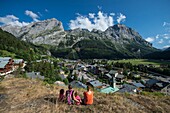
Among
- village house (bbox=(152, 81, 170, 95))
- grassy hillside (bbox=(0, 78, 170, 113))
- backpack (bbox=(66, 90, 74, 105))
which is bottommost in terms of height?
village house (bbox=(152, 81, 170, 95))

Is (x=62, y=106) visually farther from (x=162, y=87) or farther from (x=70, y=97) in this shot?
(x=162, y=87)

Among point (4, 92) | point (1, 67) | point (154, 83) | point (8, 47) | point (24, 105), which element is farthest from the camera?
point (8, 47)

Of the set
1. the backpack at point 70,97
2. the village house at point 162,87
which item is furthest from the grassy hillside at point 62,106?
the village house at point 162,87

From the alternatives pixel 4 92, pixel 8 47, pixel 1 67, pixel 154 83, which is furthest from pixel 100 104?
pixel 8 47

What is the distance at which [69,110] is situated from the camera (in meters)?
6.50

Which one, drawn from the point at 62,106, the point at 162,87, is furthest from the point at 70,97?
the point at 162,87

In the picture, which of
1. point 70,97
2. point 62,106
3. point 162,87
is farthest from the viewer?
point 162,87

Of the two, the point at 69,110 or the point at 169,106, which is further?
the point at 169,106

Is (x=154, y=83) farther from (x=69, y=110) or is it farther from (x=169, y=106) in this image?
(x=69, y=110)

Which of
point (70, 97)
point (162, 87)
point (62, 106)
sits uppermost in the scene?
point (70, 97)

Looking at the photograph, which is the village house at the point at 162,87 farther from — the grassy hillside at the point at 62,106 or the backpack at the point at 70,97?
the backpack at the point at 70,97

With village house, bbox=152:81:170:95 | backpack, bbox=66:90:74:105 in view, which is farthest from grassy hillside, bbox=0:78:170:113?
village house, bbox=152:81:170:95

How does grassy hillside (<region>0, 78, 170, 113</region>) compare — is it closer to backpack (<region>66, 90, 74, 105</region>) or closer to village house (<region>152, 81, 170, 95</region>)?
backpack (<region>66, 90, 74, 105</region>)

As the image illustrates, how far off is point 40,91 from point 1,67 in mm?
43451
